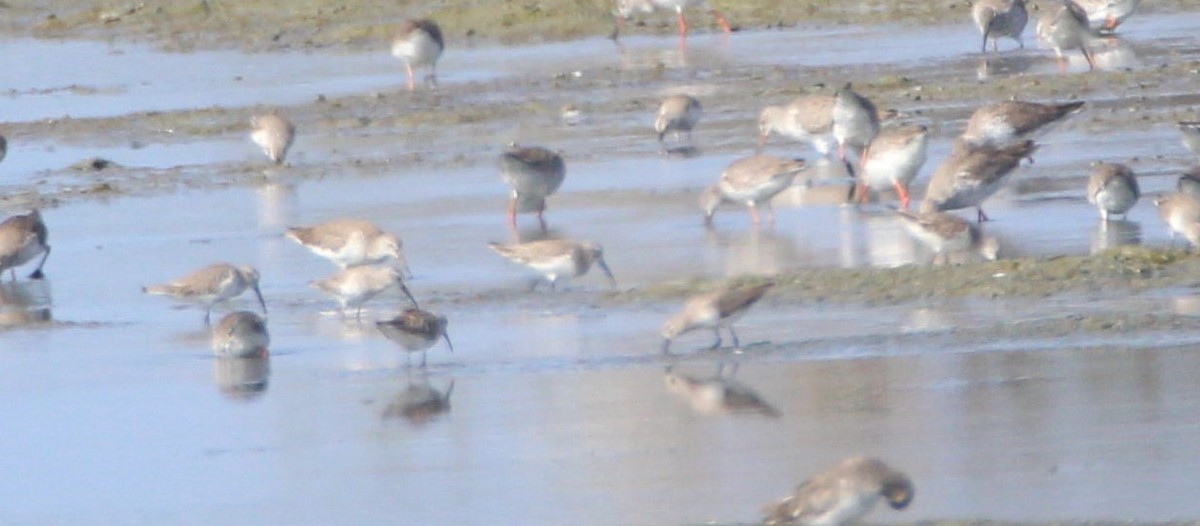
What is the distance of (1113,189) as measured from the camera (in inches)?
526

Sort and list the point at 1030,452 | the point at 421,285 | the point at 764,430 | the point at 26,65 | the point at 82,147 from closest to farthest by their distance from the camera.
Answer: the point at 1030,452 < the point at 764,430 < the point at 421,285 < the point at 82,147 < the point at 26,65

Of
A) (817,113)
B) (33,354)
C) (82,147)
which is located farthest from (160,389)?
(82,147)

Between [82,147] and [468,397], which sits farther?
[82,147]

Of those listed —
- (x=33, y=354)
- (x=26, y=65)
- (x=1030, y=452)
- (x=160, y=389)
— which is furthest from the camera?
(x=26, y=65)

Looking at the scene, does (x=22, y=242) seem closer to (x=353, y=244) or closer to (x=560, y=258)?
(x=353, y=244)

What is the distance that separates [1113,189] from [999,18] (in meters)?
11.7

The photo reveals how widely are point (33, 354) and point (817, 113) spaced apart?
750cm

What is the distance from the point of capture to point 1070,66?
913 inches

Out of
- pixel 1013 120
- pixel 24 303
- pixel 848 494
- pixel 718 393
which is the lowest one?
pixel 24 303


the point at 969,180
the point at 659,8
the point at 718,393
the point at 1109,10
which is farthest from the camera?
the point at 659,8

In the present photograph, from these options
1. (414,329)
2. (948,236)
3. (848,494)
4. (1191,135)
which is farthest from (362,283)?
(1191,135)

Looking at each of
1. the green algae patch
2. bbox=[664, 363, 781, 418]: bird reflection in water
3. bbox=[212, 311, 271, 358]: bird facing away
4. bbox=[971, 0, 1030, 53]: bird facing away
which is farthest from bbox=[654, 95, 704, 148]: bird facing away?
bbox=[664, 363, 781, 418]: bird reflection in water

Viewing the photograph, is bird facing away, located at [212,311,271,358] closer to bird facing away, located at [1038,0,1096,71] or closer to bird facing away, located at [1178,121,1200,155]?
bird facing away, located at [1178,121,1200,155]

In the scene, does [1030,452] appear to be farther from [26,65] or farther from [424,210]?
[26,65]
